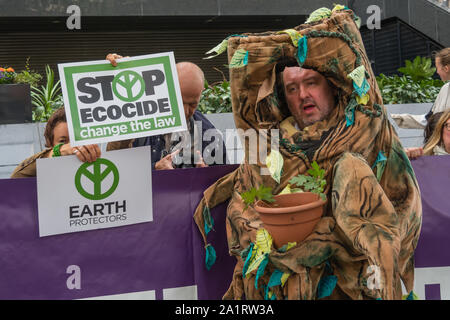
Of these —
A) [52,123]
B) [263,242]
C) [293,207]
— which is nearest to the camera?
[293,207]

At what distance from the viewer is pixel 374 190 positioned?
2.81 metres

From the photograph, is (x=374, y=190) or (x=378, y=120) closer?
(x=374, y=190)

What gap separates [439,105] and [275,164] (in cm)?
361

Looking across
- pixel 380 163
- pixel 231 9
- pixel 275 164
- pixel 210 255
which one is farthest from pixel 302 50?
pixel 231 9

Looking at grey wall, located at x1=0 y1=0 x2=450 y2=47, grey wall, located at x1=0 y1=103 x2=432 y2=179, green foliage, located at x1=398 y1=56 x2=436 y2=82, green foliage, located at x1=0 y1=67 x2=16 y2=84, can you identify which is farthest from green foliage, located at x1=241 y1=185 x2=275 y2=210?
grey wall, located at x1=0 y1=0 x2=450 y2=47

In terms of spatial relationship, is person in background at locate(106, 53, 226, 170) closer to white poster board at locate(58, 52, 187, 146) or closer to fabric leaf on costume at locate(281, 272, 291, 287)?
white poster board at locate(58, 52, 187, 146)

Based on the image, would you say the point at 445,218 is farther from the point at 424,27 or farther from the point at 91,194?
the point at 424,27

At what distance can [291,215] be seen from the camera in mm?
2738

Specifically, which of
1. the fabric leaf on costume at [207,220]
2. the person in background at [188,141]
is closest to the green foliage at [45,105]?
the person in background at [188,141]

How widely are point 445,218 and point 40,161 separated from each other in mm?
2431

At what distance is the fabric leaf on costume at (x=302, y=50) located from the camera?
2.98m

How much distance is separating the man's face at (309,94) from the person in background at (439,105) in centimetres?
256

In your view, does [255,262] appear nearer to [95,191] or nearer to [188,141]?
[95,191]
